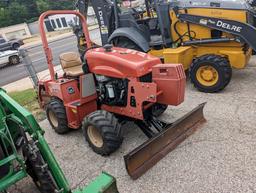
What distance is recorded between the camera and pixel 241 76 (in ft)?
21.2

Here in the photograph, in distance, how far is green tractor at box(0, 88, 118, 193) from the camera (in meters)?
2.54

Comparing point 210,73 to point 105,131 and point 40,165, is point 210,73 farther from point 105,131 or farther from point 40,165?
point 40,165

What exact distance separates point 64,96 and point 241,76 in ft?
13.4

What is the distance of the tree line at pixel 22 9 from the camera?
158 ft

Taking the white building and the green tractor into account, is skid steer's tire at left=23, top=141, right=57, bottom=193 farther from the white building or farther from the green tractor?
the white building

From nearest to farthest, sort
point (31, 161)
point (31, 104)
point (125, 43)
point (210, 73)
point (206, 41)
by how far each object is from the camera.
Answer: point (31, 161) < point (210, 73) < point (206, 41) < point (125, 43) < point (31, 104)

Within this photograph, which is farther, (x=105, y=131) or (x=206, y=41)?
(x=206, y=41)

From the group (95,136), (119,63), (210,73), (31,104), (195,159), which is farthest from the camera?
(31,104)

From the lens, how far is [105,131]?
375 centimetres

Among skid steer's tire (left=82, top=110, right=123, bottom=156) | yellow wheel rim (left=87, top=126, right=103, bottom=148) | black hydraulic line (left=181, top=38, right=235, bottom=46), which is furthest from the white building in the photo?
Result: skid steer's tire (left=82, top=110, right=123, bottom=156)

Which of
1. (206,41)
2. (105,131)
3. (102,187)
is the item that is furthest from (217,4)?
(102,187)

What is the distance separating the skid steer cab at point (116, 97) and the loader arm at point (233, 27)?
2069 millimetres

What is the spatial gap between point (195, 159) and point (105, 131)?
3.95 feet

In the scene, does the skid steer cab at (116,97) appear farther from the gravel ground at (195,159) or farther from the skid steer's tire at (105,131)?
the gravel ground at (195,159)
